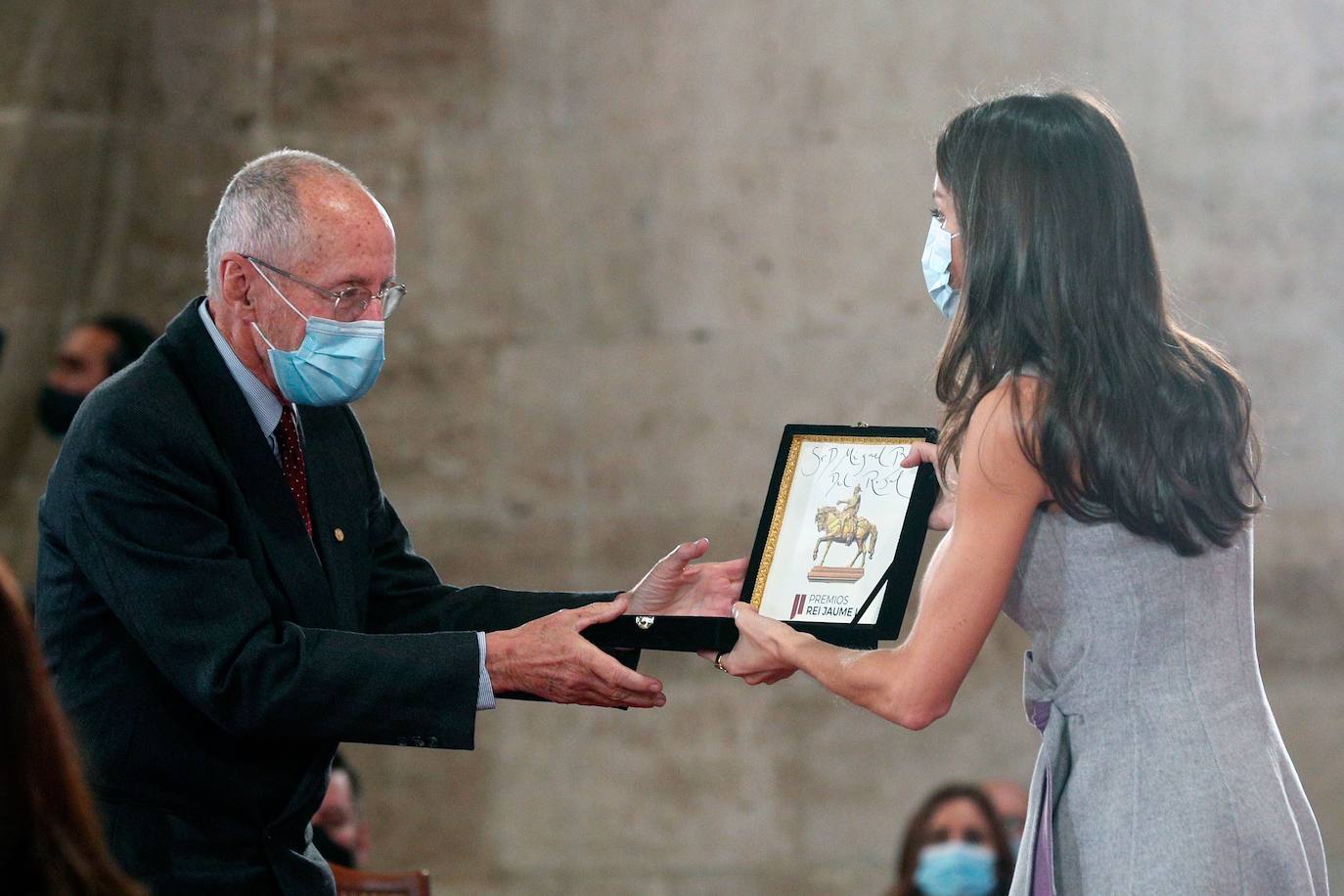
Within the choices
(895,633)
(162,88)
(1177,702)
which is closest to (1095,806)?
(1177,702)

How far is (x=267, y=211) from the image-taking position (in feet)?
10.3

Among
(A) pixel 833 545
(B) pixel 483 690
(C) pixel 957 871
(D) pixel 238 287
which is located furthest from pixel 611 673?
(C) pixel 957 871

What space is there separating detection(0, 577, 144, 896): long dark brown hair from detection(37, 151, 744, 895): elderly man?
4.60 feet

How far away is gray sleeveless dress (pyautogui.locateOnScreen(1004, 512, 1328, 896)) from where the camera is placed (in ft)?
7.79

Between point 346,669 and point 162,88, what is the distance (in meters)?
4.15

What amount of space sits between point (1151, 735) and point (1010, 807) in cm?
286

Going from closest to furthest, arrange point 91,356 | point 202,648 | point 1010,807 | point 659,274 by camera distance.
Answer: point 202,648 → point 1010,807 → point 91,356 → point 659,274

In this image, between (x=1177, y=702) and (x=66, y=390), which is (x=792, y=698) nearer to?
(x=66, y=390)

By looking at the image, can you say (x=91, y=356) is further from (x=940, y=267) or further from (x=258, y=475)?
(x=940, y=267)

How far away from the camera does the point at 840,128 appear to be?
6.25 m

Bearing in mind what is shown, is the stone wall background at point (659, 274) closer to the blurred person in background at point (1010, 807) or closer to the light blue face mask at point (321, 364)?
the blurred person in background at point (1010, 807)

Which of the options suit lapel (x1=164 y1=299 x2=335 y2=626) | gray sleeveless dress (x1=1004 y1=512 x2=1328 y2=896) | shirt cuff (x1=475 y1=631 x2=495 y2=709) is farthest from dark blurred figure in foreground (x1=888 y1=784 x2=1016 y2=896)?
suit lapel (x1=164 y1=299 x2=335 y2=626)

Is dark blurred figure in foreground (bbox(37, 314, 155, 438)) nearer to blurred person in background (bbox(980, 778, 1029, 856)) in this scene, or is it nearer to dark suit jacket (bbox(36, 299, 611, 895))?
dark suit jacket (bbox(36, 299, 611, 895))

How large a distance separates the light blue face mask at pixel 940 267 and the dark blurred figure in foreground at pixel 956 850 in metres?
2.30
